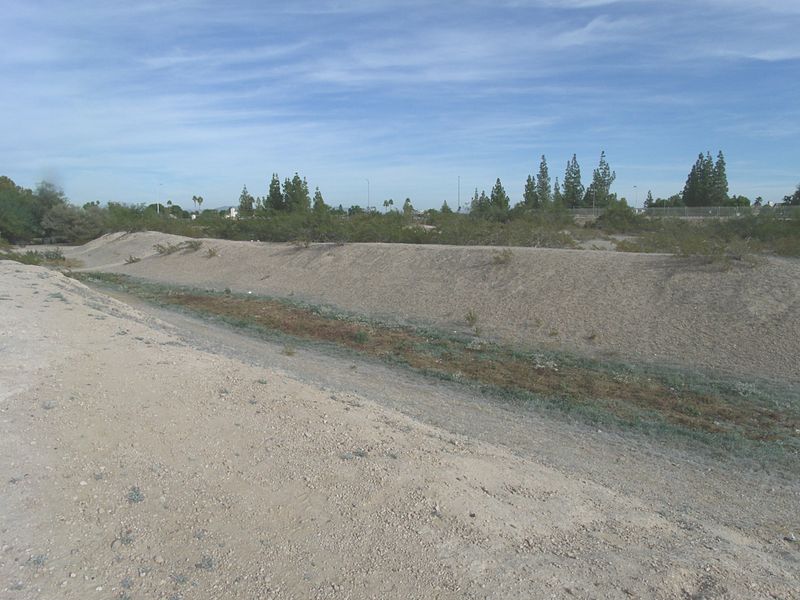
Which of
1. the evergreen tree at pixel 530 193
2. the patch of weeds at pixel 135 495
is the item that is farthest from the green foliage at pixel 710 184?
the patch of weeds at pixel 135 495

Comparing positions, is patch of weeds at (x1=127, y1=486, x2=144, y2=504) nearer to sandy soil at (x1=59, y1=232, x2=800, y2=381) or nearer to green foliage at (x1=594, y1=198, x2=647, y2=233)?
sandy soil at (x1=59, y1=232, x2=800, y2=381)

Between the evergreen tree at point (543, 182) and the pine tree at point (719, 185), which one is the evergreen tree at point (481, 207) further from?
the pine tree at point (719, 185)

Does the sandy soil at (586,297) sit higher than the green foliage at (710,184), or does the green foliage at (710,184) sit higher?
the green foliage at (710,184)

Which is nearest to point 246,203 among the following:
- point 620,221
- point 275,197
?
point 275,197

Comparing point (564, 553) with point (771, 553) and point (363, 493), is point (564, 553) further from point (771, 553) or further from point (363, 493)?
point (771, 553)

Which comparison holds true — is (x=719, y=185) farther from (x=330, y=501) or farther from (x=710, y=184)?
(x=330, y=501)

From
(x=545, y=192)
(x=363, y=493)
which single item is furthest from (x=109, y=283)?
(x=545, y=192)

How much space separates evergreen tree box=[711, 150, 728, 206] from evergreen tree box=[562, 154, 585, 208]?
48.3 feet

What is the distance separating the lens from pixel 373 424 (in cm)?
922

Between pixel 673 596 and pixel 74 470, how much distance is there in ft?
18.5

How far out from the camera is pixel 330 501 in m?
6.38

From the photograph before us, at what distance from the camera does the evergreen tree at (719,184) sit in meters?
75.3

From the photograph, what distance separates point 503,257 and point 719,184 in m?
60.5

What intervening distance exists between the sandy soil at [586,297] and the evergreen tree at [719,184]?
56.0m
